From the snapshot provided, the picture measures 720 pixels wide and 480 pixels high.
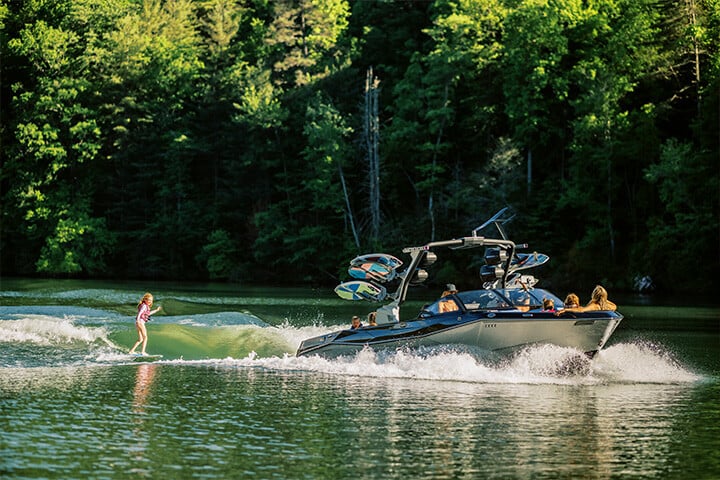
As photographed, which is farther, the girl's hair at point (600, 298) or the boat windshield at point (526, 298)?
the girl's hair at point (600, 298)

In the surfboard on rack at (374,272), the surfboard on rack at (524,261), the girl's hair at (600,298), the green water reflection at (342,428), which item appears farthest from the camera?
the surfboard on rack at (524,261)

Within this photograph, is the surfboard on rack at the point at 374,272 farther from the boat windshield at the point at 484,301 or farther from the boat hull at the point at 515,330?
the boat windshield at the point at 484,301

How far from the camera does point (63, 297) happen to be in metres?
46.6

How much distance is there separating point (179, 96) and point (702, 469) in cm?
7306

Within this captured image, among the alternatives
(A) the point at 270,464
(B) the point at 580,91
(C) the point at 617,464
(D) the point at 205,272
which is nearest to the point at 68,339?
(A) the point at 270,464

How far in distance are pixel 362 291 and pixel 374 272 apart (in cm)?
51

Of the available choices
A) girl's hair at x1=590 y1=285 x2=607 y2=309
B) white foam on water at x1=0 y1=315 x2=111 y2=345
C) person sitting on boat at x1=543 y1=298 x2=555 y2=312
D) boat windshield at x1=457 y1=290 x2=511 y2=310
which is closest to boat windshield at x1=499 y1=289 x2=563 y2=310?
boat windshield at x1=457 y1=290 x2=511 y2=310

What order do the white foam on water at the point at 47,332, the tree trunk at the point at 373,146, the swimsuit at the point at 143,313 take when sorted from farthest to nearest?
the tree trunk at the point at 373,146, the white foam on water at the point at 47,332, the swimsuit at the point at 143,313

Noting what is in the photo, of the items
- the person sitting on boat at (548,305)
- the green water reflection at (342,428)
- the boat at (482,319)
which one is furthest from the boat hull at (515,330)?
the green water reflection at (342,428)

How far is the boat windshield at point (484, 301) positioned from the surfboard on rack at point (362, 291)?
2.42 meters

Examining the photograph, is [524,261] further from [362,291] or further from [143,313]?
[143,313]

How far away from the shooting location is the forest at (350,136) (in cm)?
6109

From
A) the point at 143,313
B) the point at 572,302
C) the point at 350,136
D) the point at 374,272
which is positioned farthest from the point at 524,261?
the point at 350,136

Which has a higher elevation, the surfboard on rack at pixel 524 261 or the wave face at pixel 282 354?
the surfboard on rack at pixel 524 261
